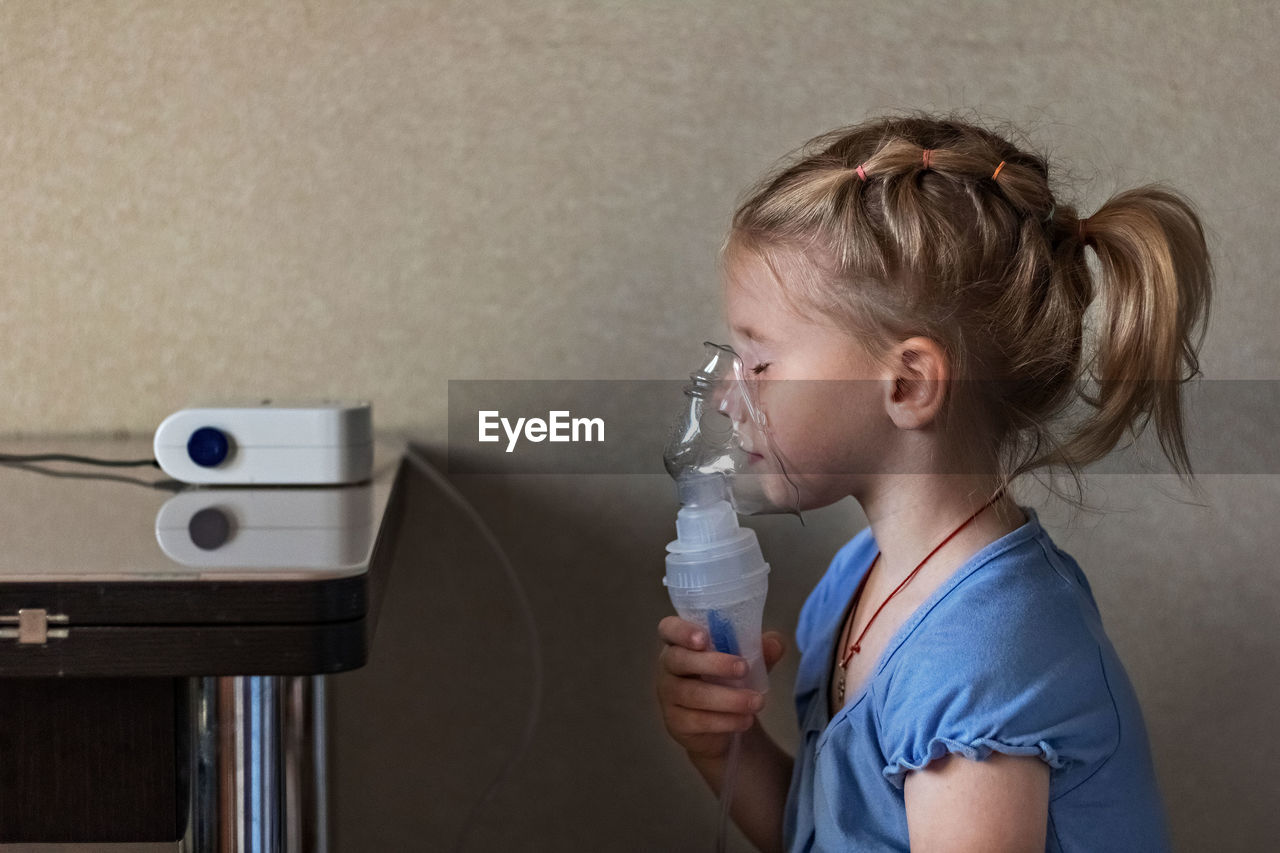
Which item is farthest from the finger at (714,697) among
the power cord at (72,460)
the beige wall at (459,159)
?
the power cord at (72,460)

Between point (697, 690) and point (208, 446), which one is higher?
point (208, 446)

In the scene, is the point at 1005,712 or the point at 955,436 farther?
the point at 955,436

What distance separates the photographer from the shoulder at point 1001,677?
631 mm

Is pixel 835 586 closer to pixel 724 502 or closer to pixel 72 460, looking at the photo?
pixel 724 502

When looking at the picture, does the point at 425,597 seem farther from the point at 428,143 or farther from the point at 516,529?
the point at 428,143

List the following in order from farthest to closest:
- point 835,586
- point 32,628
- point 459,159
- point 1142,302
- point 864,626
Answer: point 459,159, point 835,586, point 864,626, point 1142,302, point 32,628

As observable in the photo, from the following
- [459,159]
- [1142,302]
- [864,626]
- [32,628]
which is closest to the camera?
[32,628]

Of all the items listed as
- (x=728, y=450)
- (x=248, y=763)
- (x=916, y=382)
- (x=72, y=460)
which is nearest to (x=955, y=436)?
(x=916, y=382)

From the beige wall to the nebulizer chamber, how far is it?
0.26 metres

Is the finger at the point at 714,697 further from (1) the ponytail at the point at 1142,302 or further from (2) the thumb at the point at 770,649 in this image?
(1) the ponytail at the point at 1142,302

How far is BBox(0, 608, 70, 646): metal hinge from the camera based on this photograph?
57cm

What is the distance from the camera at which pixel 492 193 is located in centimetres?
104

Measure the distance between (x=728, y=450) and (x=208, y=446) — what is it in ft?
1.29

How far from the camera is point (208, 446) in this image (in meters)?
0.85
